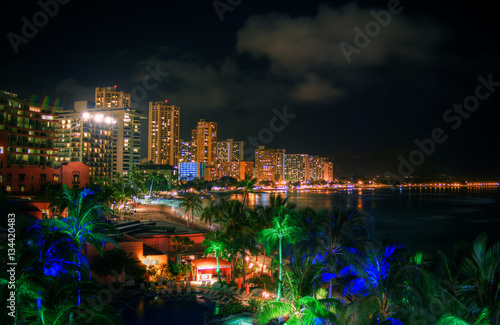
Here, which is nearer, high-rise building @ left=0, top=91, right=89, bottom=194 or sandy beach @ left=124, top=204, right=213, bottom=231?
high-rise building @ left=0, top=91, right=89, bottom=194

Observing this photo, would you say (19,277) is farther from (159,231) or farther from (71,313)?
(159,231)

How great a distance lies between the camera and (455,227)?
234ft

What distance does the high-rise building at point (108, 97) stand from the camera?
18125cm

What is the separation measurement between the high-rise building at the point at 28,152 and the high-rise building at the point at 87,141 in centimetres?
4165

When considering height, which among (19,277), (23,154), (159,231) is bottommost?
(159,231)

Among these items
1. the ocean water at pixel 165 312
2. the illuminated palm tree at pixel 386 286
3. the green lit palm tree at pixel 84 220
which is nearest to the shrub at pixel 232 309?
the ocean water at pixel 165 312

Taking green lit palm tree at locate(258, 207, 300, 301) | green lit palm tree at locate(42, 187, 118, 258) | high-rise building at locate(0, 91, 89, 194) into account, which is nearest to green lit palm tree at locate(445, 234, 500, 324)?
green lit palm tree at locate(258, 207, 300, 301)

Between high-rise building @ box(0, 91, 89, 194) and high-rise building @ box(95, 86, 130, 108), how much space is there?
126 meters

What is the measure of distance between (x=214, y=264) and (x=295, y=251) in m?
8.66

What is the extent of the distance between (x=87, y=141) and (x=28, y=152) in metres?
47.5

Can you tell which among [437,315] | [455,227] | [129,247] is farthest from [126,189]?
[455,227]

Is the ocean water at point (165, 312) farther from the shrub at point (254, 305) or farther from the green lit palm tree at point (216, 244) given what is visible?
the green lit palm tree at point (216, 244)

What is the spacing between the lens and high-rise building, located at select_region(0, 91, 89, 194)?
4453 cm

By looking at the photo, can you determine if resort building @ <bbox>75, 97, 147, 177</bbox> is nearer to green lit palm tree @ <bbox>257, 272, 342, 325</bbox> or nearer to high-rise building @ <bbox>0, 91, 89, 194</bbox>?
high-rise building @ <bbox>0, 91, 89, 194</bbox>
